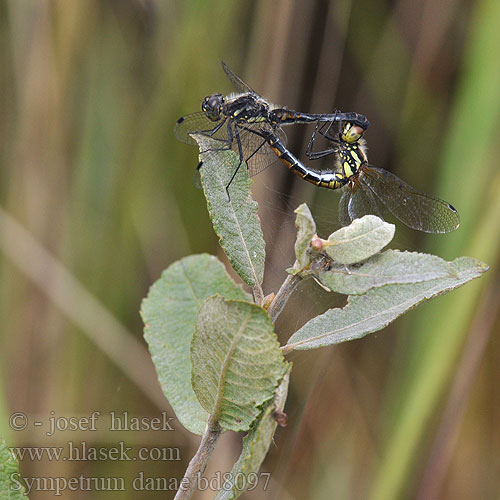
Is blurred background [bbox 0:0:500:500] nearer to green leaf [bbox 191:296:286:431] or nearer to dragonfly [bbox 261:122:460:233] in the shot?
dragonfly [bbox 261:122:460:233]

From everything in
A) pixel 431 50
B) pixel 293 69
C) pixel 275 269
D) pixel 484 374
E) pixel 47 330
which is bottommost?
pixel 47 330

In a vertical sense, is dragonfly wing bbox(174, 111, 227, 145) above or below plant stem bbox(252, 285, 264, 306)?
above

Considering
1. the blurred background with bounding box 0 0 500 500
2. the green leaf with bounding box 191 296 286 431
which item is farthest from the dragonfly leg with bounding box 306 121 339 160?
the green leaf with bounding box 191 296 286 431

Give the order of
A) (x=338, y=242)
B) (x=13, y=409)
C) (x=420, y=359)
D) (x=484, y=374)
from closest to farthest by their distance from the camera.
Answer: (x=338, y=242), (x=420, y=359), (x=484, y=374), (x=13, y=409)

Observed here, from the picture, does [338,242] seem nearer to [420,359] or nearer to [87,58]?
[420,359]

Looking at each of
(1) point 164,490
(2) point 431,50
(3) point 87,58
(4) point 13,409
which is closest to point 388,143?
(2) point 431,50

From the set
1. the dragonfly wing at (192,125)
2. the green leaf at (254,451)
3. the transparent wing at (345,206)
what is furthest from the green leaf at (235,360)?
the dragonfly wing at (192,125)

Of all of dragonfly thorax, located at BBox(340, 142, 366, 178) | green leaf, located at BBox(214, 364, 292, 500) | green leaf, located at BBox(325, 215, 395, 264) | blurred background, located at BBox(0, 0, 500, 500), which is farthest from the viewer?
blurred background, located at BBox(0, 0, 500, 500)
